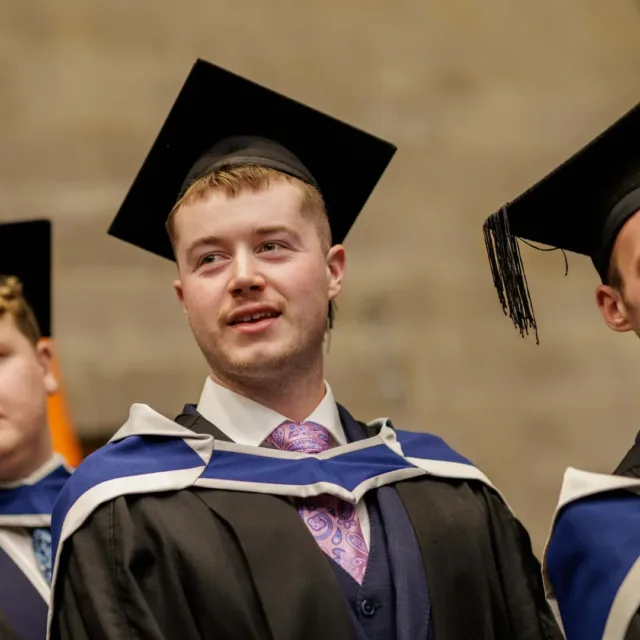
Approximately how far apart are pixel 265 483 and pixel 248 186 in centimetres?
62

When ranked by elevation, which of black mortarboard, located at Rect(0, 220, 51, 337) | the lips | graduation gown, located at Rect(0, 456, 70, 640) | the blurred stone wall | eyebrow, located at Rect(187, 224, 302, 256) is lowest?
graduation gown, located at Rect(0, 456, 70, 640)

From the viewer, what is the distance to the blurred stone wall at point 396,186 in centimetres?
414

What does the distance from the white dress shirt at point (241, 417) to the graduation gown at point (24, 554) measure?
0.52 metres

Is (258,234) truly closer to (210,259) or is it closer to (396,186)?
(210,259)

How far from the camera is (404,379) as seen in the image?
4305mm

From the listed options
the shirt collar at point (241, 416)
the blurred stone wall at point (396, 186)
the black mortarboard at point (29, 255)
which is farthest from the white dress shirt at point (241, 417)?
the blurred stone wall at point (396, 186)

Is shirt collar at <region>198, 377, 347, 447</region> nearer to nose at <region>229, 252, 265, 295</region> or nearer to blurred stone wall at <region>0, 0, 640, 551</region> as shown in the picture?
nose at <region>229, 252, 265, 295</region>

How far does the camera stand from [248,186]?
2.04 meters

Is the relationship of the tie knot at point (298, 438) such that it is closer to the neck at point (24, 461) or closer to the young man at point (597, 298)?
the young man at point (597, 298)

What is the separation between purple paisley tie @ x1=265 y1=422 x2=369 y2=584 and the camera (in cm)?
180

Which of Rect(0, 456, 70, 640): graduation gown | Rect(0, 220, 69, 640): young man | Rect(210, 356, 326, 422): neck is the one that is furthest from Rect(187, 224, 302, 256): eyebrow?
Rect(0, 456, 70, 640): graduation gown

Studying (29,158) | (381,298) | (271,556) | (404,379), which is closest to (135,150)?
(29,158)

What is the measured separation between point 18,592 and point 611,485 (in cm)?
123

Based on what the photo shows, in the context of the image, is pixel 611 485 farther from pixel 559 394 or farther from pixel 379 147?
pixel 559 394
